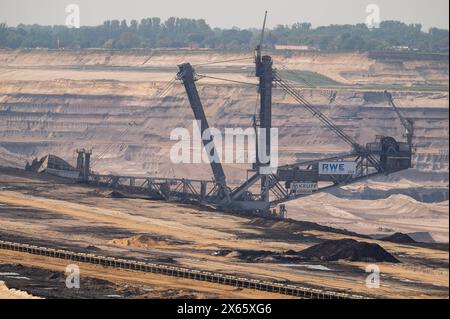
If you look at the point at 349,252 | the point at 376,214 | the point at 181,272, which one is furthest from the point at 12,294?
the point at 376,214

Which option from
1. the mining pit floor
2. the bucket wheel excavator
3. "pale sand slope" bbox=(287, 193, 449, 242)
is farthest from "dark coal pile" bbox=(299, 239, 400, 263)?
"pale sand slope" bbox=(287, 193, 449, 242)

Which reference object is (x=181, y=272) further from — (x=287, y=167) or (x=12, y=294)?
(x=287, y=167)

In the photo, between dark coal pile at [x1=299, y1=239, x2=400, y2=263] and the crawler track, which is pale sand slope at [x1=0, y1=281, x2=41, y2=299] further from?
dark coal pile at [x1=299, y1=239, x2=400, y2=263]

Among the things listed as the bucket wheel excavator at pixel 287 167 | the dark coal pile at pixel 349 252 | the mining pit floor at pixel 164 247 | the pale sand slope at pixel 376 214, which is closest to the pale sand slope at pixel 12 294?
the mining pit floor at pixel 164 247
